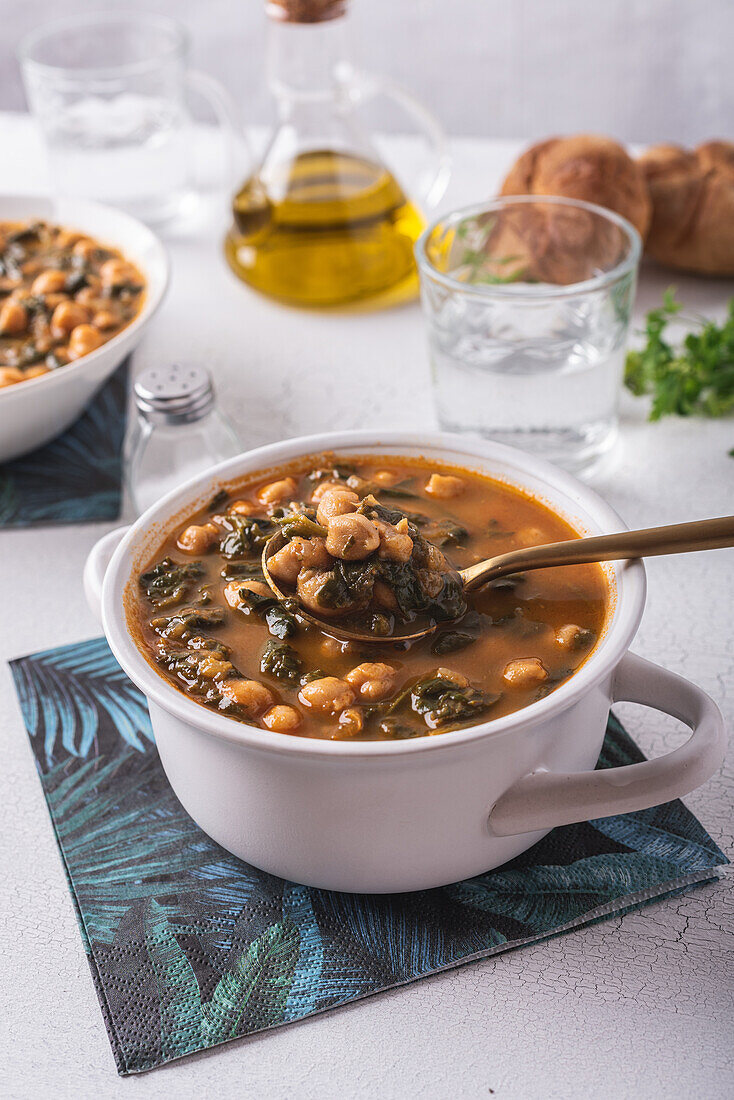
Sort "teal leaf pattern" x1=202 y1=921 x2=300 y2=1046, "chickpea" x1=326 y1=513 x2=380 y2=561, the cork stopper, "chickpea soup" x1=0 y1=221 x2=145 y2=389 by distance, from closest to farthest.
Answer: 1. "teal leaf pattern" x1=202 y1=921 x2=300 y2=1046
2. "chickpea" x1=326 y1=513 x2=380 y2=561
3. "chickpea soup" x1=0 y1=221 x2=145 y2=389
4. the cork stopper

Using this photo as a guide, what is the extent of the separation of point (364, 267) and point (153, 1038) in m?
1.87

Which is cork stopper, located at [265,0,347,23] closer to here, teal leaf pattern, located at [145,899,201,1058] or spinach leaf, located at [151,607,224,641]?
spinach leaf, located at [151,607,224,641]

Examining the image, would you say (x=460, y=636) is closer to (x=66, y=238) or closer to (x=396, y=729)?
(x=396, y=729)

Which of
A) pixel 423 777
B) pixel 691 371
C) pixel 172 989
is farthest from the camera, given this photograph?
pixel 691 371

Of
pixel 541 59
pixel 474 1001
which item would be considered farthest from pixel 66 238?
pixel 541 59

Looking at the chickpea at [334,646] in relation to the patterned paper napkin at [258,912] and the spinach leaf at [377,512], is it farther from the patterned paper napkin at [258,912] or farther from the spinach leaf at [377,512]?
the patterned paper napkin at [258,912]

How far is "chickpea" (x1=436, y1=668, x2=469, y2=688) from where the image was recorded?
1.33 meters

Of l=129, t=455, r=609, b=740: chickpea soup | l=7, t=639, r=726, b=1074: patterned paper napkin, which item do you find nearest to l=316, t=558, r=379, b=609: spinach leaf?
l=129, t=455, r=609, b=740: chickpea soup

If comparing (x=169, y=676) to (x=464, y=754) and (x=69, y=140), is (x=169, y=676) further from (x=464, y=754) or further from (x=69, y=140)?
(x=69, y=140)

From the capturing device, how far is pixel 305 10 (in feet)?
7.80

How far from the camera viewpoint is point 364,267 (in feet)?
8.75

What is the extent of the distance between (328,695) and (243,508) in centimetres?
41

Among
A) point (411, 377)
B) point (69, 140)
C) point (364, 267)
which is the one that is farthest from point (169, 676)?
point (69, 140)

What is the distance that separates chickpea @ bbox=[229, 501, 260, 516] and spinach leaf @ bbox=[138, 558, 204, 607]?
0.11m
